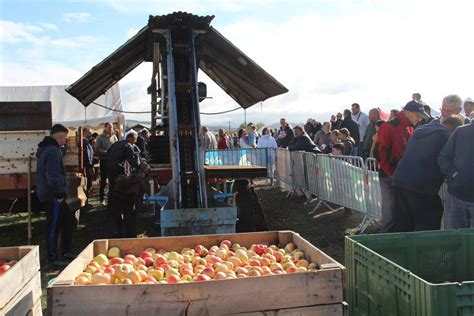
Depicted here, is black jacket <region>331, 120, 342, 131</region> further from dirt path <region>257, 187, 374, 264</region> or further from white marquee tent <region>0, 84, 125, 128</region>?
white marquee tent <region>0, 84, 125, 128</region>

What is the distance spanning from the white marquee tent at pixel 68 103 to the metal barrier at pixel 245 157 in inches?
326

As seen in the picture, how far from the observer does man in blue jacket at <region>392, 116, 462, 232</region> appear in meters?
5.49

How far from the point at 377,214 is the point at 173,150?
3.60m

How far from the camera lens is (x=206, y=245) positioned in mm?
4395

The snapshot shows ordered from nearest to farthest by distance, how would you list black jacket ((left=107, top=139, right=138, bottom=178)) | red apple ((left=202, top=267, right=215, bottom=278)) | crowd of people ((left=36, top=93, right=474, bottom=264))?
red apple ((left=202, top=267, right=215, bottom=278))
crowd of people ((left=36, top=93, right=474, bottom=264))
black jacket ((left=107, top=139, right=138, bottom=178))

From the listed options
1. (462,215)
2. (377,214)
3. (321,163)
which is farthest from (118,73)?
(462,215)

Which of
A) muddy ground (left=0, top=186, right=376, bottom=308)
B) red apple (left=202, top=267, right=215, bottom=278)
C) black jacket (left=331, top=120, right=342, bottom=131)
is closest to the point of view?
red apple (left=202, top=267, right=215, bottom=278)

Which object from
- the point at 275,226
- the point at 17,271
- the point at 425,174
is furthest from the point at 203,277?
the point at 275,226

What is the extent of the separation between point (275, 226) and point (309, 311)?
668 centimetres

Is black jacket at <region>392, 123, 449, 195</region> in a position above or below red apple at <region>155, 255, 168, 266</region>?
above

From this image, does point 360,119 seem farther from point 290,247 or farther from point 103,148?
point 290,247

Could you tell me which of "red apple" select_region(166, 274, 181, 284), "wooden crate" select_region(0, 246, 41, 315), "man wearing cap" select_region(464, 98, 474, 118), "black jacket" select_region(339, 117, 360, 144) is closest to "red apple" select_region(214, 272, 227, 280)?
"red apple" select_region(166, 274, 181, 284)

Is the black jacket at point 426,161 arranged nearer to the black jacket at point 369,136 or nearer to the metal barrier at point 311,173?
the black jacket at point 369,136

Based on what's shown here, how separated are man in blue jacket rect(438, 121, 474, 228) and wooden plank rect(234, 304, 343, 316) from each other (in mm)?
2654
